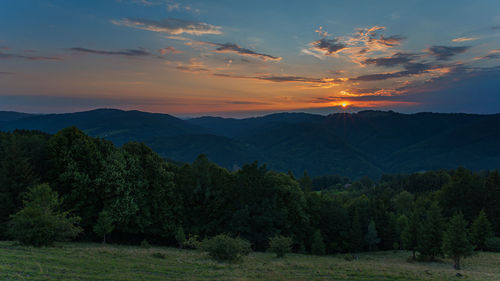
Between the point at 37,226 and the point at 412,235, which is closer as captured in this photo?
the point at 37,226

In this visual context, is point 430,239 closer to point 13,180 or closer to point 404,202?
point 13,180

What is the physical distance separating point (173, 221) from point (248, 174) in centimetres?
1420

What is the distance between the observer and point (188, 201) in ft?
158

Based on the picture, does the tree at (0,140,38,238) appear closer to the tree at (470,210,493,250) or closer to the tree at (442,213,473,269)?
the tree at (442,213,473,269)

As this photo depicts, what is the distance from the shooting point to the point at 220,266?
22656mm

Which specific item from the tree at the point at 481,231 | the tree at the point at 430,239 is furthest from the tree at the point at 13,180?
the tree at the point at 481,231

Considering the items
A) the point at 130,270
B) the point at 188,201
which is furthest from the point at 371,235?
the point at 130,270

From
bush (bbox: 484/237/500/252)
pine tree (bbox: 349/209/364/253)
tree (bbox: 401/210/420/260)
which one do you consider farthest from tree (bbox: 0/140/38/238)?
bush (bbox: 484/237/500/252)

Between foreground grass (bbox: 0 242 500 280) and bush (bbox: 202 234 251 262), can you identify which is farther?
bush (bbox: 202 234 251 262)

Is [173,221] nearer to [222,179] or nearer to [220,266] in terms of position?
[222,179]

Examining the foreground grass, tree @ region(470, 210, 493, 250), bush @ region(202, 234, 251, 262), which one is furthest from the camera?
tree @ region(470, 210, 493, 250)

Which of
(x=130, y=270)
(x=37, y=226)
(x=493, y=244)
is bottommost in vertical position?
(x=493, y=244)

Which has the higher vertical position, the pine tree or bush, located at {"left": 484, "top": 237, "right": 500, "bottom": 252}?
bush, located at {"left": 484, "top": 237, "right": 500, "bottom": 252}

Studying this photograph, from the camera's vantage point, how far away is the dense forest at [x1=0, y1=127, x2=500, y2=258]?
3647 cm
